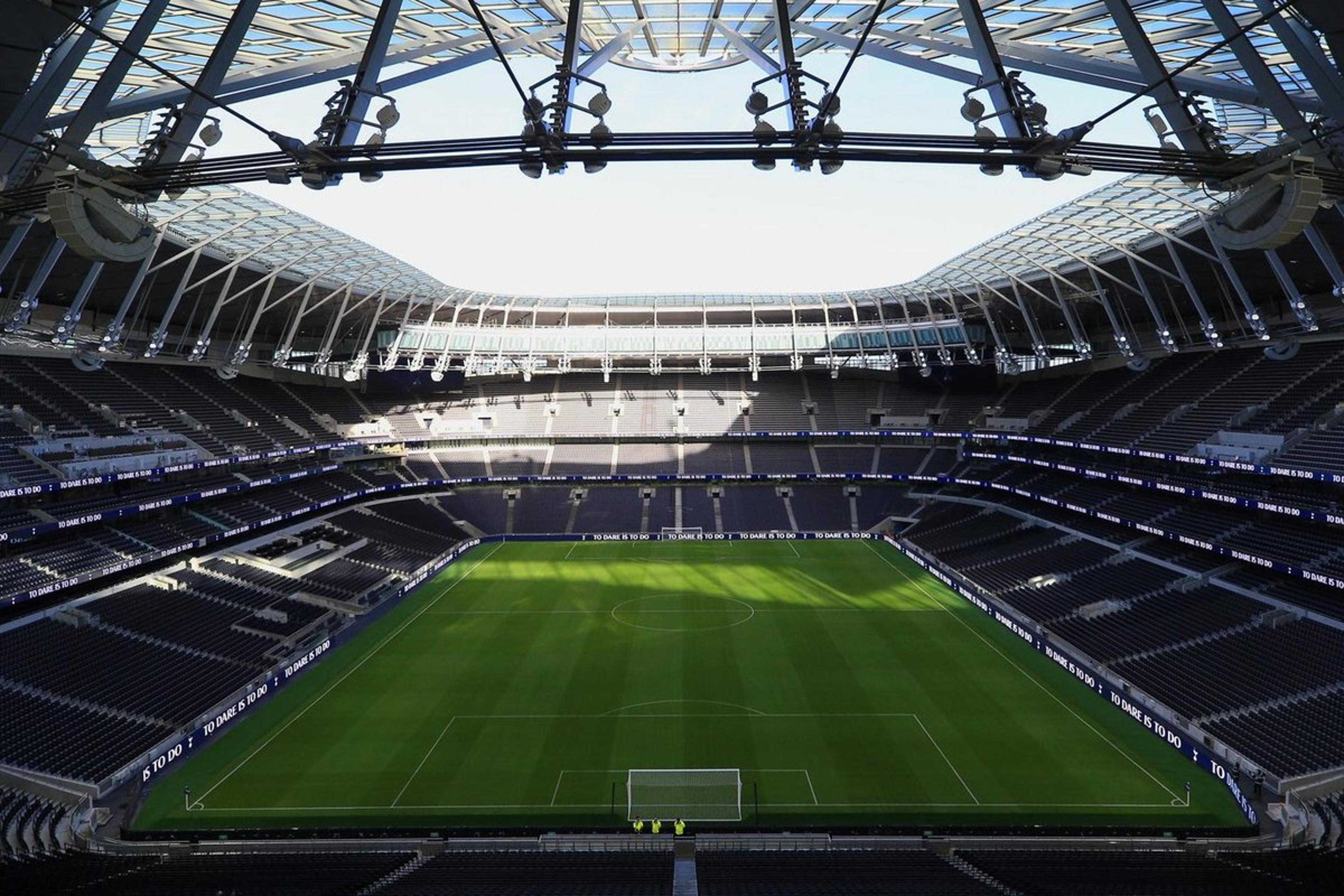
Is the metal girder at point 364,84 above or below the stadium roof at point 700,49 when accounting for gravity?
below

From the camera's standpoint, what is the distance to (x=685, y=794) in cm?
1980

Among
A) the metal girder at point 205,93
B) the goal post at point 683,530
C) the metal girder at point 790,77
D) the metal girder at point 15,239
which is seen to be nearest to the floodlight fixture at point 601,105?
the metal girder at point 790,77

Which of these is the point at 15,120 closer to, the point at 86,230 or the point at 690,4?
the point at 86,230

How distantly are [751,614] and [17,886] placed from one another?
1082 inches

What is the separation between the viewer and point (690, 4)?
642 inches

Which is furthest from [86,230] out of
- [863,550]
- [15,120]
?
[863,550]

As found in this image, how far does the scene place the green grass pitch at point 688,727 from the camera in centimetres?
1958

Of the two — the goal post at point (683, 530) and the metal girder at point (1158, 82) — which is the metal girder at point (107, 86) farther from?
the goal post at point (683, 530)

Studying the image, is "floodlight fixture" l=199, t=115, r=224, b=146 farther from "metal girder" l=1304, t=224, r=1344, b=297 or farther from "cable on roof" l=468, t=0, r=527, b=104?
"metal girder" l=1304, t=224, r=1344, b=297

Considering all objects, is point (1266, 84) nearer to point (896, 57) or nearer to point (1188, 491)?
point (896, 57)

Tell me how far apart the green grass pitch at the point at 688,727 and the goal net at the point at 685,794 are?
377 mm

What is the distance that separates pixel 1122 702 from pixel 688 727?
13.5m

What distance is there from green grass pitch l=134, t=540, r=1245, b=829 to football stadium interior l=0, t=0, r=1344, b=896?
0.62 ft

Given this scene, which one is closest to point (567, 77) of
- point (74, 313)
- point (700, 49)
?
point (700, 49)
